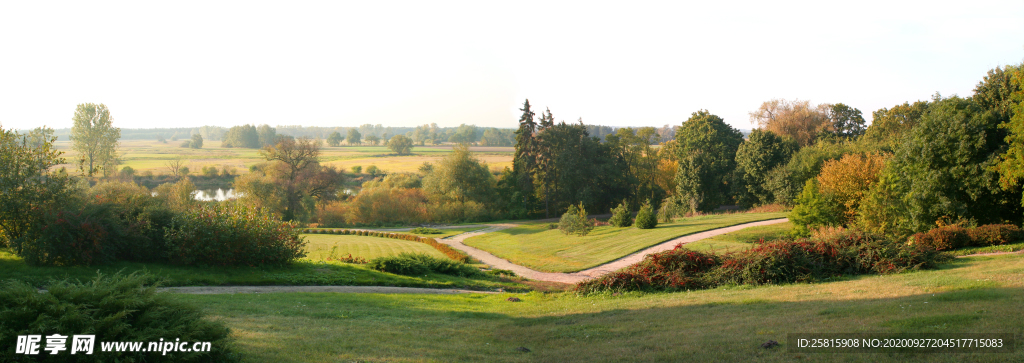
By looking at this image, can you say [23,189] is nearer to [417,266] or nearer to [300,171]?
[417,266]

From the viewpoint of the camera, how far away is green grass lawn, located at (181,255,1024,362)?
669cm

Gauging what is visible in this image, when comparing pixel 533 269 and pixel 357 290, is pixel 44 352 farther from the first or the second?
pixel 533 269

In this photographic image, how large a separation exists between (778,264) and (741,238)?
11252 millimetres

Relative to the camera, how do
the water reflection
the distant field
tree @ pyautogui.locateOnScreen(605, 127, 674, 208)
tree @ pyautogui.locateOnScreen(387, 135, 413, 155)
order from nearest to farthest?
tree @ pyautogui.locateOnScreen(605, 127, 674, 208)
the water reflection
the distant field
tree @ pyautogui.locateOnScreen(387, 135, 413, 155)

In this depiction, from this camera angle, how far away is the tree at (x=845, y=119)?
57.4 meters

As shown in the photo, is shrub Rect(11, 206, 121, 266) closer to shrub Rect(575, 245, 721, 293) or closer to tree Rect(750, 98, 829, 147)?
shrub Rect(575, 245, 721, 293)

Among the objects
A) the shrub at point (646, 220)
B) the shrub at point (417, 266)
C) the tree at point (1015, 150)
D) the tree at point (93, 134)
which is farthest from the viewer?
the tree at point (93, 134)

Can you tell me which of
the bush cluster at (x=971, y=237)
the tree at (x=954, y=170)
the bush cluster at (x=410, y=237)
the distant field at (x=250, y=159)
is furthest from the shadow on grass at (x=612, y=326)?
the distant field at (x=250, y=159)

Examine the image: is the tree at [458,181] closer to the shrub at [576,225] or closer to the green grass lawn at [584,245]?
the green grass lawn at [584,245]

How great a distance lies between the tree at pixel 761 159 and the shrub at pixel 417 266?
32.7 metres

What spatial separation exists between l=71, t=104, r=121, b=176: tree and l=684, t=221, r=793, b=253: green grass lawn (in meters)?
80.7

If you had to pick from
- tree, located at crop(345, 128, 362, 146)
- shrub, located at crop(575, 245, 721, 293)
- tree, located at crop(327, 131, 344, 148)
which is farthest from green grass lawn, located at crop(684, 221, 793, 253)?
tree, located at crop(345, 128, 362, 146)

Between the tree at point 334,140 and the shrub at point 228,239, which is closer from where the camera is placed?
the shrub at point 228,239

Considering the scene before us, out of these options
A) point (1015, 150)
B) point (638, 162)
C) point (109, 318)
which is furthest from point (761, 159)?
point (109, 318)
